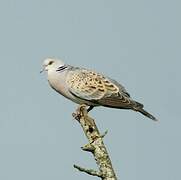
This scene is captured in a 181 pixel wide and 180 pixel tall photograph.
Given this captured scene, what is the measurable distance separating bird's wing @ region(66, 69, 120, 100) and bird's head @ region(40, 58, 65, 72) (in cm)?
33

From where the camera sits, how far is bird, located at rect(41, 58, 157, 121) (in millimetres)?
13281

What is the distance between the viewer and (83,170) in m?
9.01

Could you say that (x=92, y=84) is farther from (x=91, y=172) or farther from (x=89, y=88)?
(x=91, y=172)

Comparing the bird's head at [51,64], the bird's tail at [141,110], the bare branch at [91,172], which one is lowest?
the bird's tail at [141,110]

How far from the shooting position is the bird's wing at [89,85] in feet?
44.3

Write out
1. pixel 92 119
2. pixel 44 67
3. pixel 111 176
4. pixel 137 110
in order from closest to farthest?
pixel 111 176 → pixel 92 119 → pixel 137 110 → pixel 44 67

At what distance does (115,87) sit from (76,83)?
0.89 meters

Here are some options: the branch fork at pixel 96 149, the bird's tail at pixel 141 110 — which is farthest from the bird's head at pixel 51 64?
the branch fork at pixel 96 149

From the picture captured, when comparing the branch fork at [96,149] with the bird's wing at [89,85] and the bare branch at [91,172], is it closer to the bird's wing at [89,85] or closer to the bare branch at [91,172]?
the bare branch at [91,172]

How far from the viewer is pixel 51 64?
1423 cm

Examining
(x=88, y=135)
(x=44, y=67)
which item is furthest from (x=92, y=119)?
(x=44, y=67)

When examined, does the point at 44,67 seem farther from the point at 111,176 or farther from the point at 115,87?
the point at 111,176

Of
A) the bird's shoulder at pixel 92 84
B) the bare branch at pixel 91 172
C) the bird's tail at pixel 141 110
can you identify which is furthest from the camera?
the bird's shoulder at pixel 92 84

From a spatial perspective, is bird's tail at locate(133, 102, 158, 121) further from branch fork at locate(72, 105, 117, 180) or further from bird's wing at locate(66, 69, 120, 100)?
branch fork at locate(72, 105, 117, 180)
